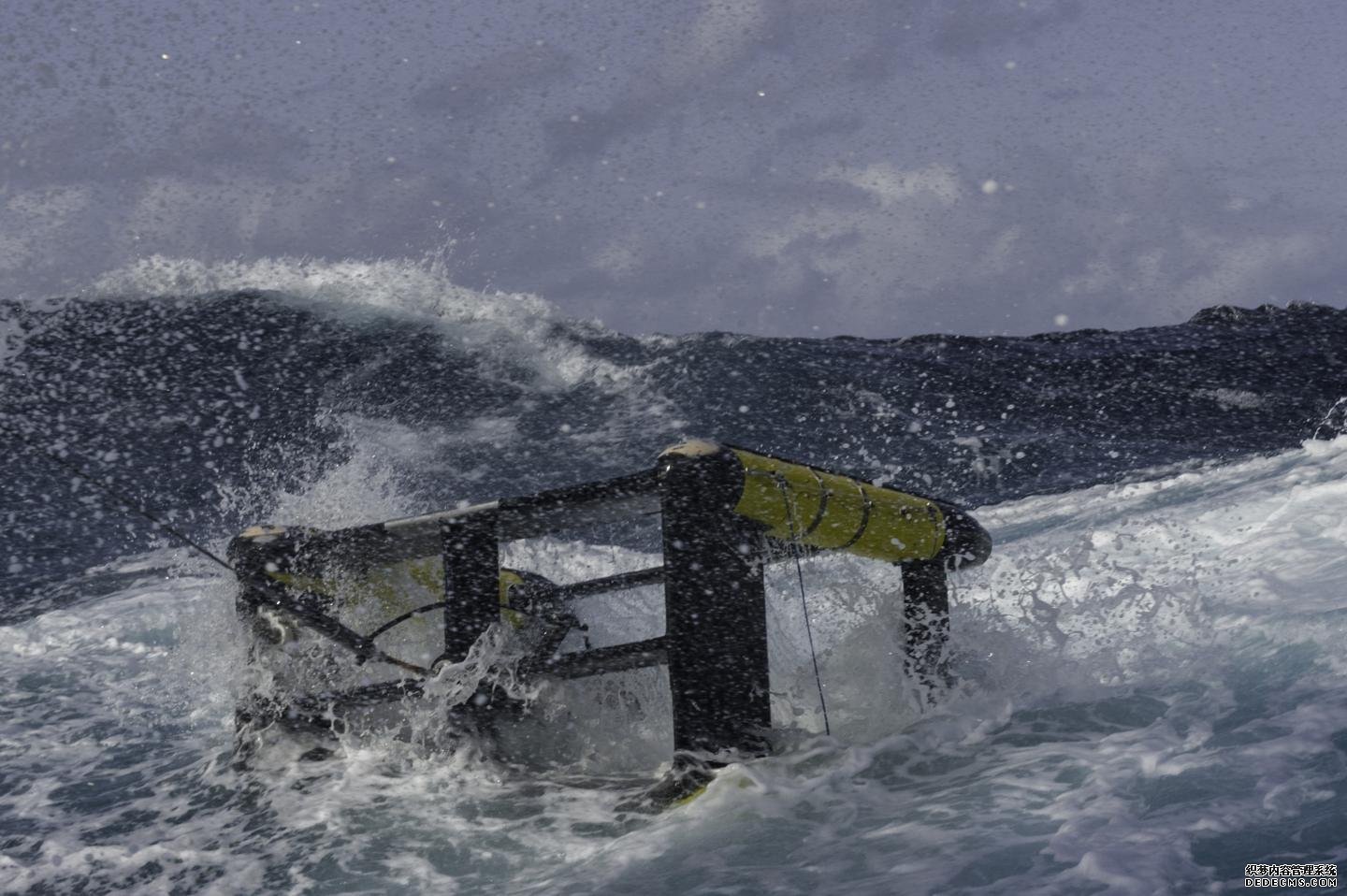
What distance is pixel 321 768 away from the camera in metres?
4.90

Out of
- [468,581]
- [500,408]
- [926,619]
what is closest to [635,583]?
[468,581]

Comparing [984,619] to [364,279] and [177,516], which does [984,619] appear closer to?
[177,516]

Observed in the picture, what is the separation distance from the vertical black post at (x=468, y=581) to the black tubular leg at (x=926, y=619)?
2.02 meters

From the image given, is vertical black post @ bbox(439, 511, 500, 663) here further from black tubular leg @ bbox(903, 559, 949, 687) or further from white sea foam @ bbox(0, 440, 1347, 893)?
black tubular leg @ bbox(903, 559, 949, 687)

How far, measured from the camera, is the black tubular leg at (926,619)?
5293 millimetres

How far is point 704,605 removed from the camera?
13.5 ft

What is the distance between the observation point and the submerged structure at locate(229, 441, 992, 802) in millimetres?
4113

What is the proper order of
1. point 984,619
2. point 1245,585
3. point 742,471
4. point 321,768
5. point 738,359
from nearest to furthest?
point 742,471, point 321,768, point 984,619, point 1245,585, point 738,359

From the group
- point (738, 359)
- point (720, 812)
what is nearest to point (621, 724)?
point (720, 812)

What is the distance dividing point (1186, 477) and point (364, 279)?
16.9m

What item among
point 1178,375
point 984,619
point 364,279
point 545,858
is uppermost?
point 364,279

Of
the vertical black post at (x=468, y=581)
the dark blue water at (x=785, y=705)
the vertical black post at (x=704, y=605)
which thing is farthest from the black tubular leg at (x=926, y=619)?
the vertical black post at (x=468, y=581)

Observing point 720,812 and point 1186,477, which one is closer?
point 720,812

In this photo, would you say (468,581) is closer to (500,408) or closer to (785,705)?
(785,705)
